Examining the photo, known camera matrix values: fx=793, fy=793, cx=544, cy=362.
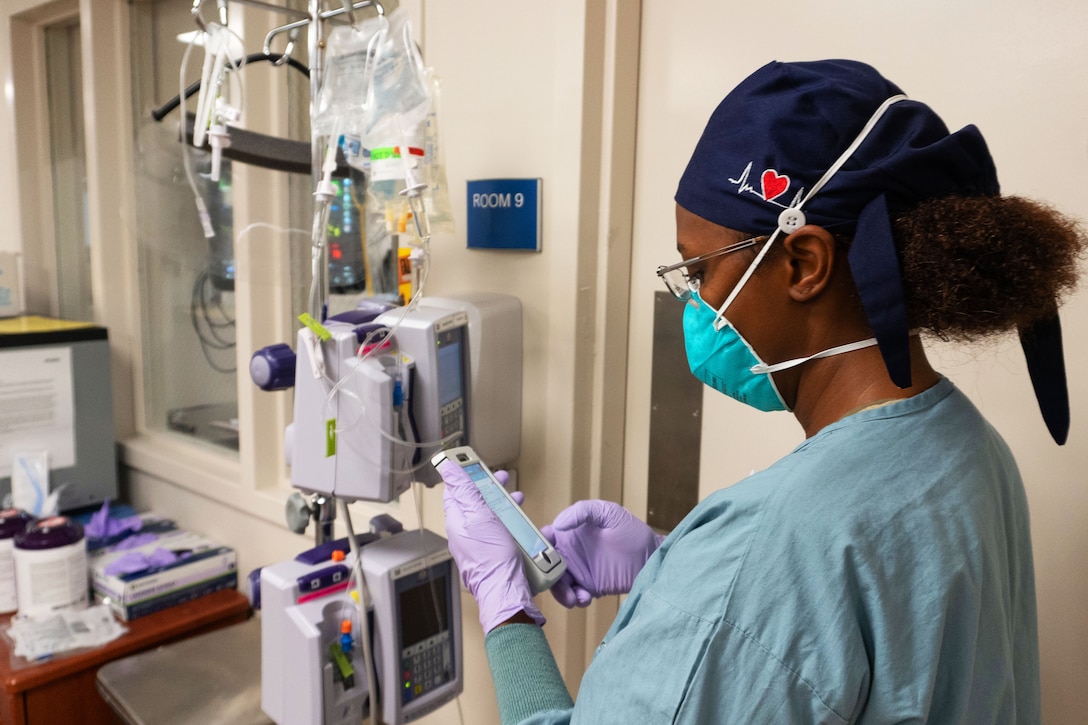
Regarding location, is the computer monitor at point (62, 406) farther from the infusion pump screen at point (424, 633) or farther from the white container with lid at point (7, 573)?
the infusion pump screen at point (424, 633)

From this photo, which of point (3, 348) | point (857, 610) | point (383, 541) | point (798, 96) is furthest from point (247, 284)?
point (857, 610)

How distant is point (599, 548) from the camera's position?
1134 mm

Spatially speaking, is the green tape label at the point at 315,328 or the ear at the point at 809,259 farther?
the green tape label at the point at 315,328

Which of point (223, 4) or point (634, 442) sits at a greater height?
point (223, 4)

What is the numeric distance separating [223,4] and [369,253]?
513mm

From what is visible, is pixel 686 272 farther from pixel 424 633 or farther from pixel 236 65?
pixel 236 65

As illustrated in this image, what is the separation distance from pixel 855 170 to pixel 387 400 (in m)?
0.71

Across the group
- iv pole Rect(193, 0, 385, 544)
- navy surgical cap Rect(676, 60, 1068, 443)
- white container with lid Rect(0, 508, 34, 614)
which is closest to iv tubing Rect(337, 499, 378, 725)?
iv pole Rect(193, 0, 385, 544)

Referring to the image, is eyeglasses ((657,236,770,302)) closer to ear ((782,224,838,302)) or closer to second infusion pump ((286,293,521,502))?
ear ((782,224,838,302))

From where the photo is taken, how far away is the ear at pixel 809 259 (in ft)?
2.27

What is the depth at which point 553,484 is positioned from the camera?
1487 millimetres

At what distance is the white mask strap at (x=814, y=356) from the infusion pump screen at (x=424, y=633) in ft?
2.29

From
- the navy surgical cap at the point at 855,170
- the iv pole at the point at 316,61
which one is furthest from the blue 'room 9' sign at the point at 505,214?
the navy surgical cap at the point at 855,170

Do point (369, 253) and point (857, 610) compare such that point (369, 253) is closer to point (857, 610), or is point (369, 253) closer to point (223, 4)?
point (223, 4)
